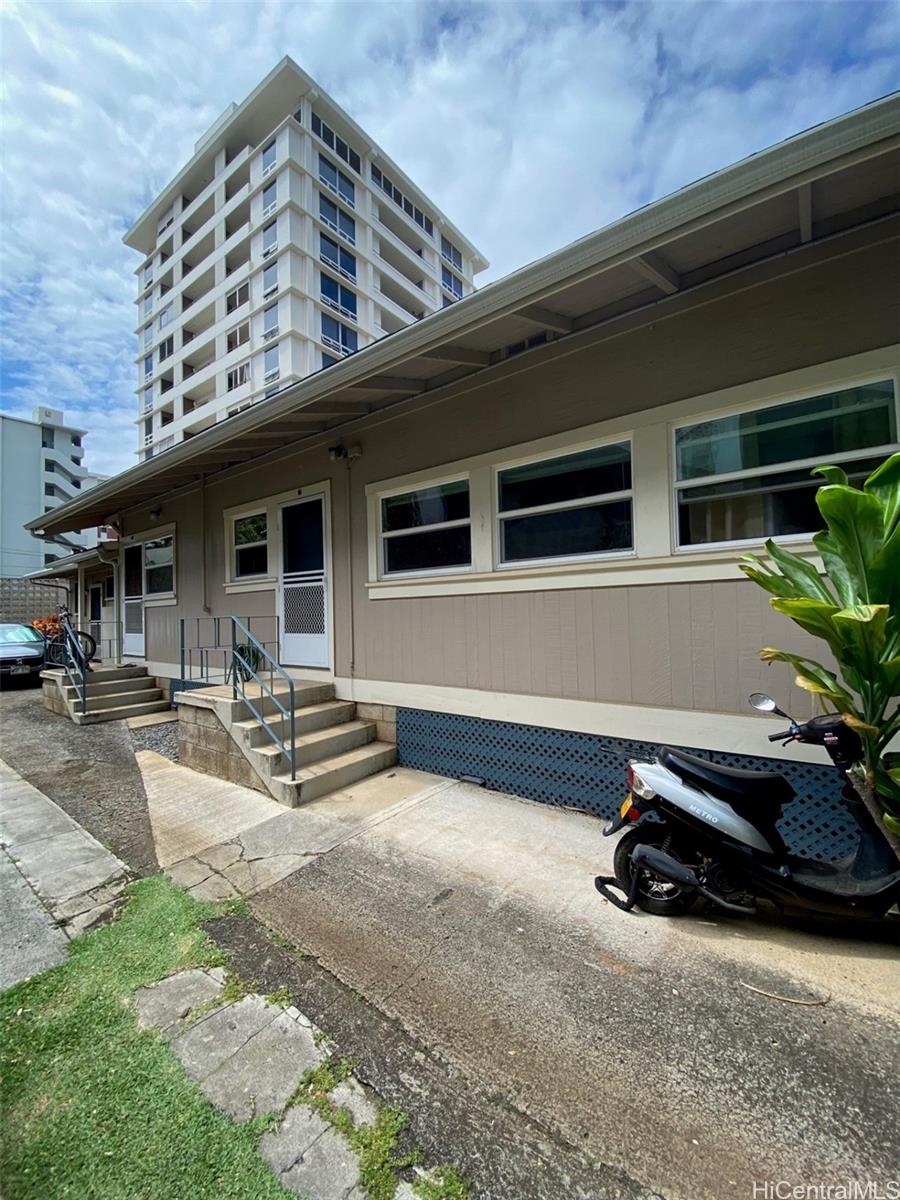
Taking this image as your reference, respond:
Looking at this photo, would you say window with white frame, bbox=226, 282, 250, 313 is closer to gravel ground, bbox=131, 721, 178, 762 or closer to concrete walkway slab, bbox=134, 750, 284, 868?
gravel ground, bbox=131, 721, 178, 762

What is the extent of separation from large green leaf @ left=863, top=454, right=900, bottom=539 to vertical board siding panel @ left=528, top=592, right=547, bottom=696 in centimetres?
224

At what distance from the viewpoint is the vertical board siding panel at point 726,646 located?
10.7 feet

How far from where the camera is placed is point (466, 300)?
10.6 feet

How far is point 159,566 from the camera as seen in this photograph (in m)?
8.71

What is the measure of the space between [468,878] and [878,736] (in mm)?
2212

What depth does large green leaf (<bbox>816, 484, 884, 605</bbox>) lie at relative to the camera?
215cm

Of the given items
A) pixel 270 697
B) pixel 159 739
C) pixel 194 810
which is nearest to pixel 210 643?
pixel 159 739

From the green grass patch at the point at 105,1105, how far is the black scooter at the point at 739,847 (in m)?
1.90

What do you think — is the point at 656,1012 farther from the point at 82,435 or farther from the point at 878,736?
the point at 82,435

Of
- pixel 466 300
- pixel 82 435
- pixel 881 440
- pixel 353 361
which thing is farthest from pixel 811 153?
pixel 82 435

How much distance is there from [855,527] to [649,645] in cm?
156

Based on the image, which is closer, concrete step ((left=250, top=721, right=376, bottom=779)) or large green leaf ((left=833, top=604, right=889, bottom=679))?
large green leaf ((left=833, top=604, right=889, bottom=679))

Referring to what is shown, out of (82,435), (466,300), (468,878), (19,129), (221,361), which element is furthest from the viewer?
(82,435)

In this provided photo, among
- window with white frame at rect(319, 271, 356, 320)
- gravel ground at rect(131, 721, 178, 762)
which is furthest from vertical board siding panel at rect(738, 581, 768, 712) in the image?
window with white frame at rect(319, 271, 356, 320)
